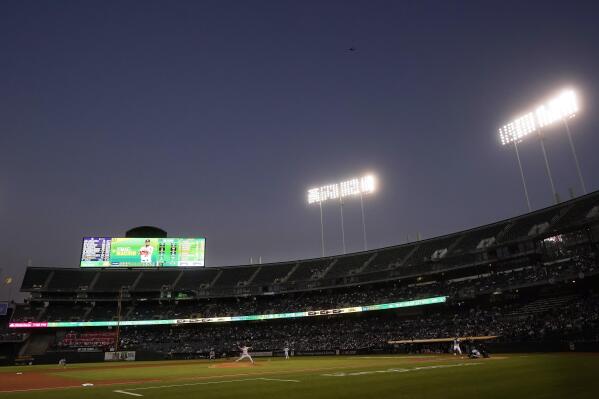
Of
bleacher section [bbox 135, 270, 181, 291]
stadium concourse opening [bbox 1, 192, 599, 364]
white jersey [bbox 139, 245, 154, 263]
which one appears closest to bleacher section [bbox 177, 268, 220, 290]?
stadium concourse opening [bbox 1, 192, 599, 364]

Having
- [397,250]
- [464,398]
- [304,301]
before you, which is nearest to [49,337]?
[304,301]

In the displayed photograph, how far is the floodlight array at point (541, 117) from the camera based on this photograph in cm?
4347

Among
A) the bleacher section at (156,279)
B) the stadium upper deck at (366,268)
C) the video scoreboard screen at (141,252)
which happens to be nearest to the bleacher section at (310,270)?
the stadium upper deck at (366,268)

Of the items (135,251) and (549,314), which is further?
(135,251)

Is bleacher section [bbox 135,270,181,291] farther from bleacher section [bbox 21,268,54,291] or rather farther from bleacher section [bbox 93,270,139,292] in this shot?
bleacher section [bbox 21,268,54,291]

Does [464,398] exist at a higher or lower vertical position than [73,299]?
lower

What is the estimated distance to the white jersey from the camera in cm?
7225

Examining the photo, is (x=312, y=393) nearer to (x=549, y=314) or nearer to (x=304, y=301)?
(x=549, y=314)

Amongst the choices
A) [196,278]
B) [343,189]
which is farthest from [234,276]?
[343,189]

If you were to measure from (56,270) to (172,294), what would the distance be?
79.2 ft

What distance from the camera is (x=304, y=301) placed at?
7594cm

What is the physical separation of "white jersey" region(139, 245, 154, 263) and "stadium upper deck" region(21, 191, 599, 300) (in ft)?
37.2

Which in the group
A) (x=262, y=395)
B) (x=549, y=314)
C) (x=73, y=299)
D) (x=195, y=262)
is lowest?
(x=262, y=395)

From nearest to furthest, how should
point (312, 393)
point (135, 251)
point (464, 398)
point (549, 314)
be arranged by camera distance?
point (464, 398) → point (312, 393) → point (549, 314) → point (135, 251)
